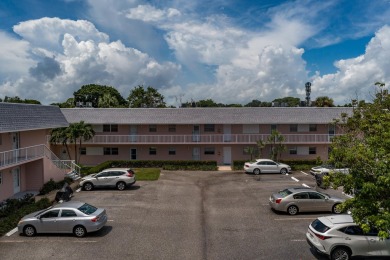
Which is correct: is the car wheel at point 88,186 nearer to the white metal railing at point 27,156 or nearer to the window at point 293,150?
the white metal railing at point 27,156

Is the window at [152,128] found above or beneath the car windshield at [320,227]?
above

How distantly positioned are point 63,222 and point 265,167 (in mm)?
23009

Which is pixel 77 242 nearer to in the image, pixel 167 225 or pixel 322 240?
pixel 167 225

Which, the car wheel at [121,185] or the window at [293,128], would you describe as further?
the window at [293,128]

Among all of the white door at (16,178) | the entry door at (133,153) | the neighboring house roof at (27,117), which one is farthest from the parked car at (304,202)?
the entry door at (133,153)

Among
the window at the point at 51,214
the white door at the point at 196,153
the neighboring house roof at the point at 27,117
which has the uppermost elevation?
the neighboring house roof at the point at 27,117

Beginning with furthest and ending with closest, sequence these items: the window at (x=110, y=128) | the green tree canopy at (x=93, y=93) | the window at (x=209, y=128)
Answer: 1. the green tree canopy at (x=93, y=93)
2. the window at (x=110, y=128)
3. the window at (x=209, y=128)

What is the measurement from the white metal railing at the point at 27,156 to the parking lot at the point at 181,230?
15.5ft

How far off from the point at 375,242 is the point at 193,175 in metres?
23.1

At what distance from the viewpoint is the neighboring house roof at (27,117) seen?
77.2 feet

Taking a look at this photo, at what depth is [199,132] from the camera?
142 feet

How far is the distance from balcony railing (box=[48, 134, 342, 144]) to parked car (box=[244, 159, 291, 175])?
5307mm

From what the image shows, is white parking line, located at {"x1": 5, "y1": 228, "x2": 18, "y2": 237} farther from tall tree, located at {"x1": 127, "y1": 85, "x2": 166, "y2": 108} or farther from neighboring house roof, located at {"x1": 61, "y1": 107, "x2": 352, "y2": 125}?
tall tree, located at {"x1": 127, "y1": 85, "x2": 166, "y2": 108}

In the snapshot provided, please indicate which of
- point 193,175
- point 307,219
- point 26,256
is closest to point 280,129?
point 193,175
